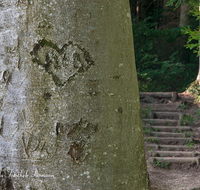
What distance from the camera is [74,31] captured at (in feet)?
4.18

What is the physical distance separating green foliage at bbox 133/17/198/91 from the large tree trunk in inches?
349

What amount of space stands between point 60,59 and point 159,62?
971 cm

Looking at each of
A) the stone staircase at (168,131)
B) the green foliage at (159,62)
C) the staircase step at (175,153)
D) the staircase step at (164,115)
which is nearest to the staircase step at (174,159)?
the stone staircase at (168,131)

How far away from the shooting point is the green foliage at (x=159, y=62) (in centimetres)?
1034

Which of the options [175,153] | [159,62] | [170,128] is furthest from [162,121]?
[159,62]

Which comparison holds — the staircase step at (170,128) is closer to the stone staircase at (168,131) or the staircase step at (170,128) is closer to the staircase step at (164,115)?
the stone staircase at (168,131)

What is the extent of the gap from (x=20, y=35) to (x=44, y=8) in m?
0.20

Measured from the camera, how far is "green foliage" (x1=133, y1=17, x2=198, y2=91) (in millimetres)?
10336

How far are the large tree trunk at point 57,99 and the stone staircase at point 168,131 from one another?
8.80ft

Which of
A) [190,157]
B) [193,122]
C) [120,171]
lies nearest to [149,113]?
[193,122]

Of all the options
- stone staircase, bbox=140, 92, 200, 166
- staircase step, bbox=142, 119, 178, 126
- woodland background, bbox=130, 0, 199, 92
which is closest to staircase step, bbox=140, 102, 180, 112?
stone staircase, bbox=140, 92, 200, 166

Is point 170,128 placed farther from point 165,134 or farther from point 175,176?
point 175,176

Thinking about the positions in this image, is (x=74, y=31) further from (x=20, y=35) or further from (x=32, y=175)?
(x=32, y=175)

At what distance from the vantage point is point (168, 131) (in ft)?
17.3
